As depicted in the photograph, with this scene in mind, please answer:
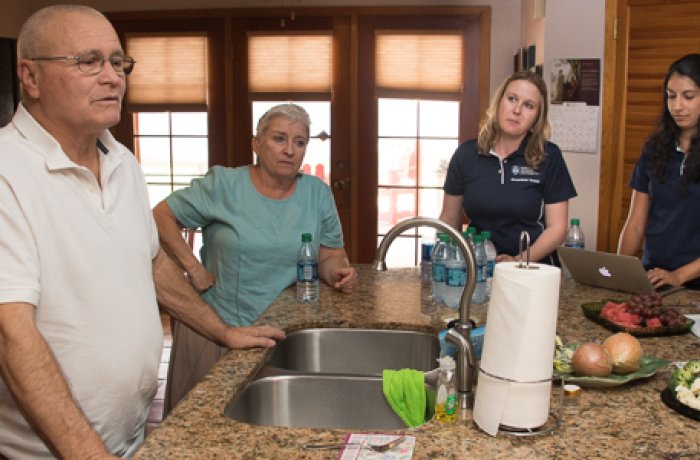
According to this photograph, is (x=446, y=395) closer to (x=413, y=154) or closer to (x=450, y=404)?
(x=450, y=404)

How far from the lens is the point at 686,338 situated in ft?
6.67

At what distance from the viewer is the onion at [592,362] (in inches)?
65.8

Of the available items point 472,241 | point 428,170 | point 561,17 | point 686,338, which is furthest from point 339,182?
point 686,338

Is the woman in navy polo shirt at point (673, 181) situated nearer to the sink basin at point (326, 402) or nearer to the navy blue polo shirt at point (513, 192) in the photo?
the navy blue polo shirt at point (513, 192)

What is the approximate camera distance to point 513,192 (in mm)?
2854

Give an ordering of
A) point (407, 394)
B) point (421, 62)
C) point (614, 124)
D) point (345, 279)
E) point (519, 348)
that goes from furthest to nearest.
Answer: point (421, 62)
point (614, 124)
point (345, 279)
point (407, 394)
point (519, 348)

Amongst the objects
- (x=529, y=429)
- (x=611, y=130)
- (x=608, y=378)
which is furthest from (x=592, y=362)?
(x=611, y=130)

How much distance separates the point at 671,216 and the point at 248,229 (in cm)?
156

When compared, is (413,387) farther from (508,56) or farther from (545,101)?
(508,56)

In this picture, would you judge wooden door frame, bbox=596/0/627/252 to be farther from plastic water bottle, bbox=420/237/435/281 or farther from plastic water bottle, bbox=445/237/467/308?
plastic water bottle, bbox=445/237/467/308

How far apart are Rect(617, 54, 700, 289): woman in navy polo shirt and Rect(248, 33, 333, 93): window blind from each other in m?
2.55

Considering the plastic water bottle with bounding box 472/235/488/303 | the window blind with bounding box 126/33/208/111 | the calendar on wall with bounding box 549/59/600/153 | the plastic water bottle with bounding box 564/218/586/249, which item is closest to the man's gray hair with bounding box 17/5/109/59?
the plastic water bottle with bounding box 472/235/488/303

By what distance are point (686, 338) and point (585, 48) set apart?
2.40 m

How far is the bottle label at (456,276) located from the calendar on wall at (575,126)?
2.12 m
